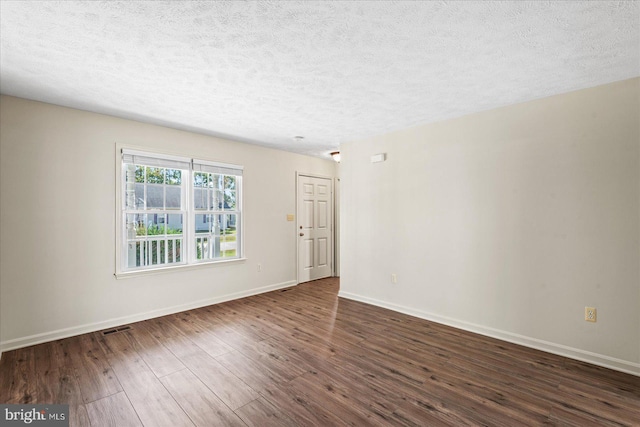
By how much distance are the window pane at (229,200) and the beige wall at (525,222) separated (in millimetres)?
2191

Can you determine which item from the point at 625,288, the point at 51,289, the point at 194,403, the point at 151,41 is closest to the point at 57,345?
the point at 51,289

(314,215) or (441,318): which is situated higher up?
(314,215)

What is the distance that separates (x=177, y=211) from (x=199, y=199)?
36 cm

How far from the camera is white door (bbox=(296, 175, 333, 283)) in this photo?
222 inches

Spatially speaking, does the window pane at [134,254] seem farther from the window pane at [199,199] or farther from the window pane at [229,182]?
the window pane at [229,182]

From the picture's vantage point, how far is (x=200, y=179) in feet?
14.1

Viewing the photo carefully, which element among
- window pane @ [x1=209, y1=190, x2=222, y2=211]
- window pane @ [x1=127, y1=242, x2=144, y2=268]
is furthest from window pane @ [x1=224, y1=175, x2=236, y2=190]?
window pane @ [x1=127, y1=242, x2=144, y2=268]

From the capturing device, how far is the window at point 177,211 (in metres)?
3.69

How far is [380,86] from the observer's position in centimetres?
271

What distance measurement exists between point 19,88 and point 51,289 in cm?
196

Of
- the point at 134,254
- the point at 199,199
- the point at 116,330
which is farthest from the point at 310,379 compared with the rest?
the point at 199,199

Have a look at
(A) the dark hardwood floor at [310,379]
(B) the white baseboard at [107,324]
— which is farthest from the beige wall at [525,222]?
(B) the white baseboard at [107,324]

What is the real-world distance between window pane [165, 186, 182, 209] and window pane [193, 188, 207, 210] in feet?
0.64

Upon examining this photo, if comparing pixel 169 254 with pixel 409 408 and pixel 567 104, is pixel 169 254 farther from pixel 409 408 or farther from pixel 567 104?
pixel 567 104
